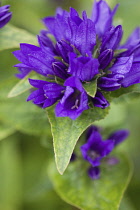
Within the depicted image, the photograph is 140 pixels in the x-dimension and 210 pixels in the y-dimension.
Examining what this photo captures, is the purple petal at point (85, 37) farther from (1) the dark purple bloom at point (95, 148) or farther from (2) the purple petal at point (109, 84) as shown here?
(1) the dark purple bloom at point (95, 148)

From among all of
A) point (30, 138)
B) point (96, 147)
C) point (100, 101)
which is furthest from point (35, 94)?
point (30, 138)

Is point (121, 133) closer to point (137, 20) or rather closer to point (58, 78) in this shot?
point (58, 78)

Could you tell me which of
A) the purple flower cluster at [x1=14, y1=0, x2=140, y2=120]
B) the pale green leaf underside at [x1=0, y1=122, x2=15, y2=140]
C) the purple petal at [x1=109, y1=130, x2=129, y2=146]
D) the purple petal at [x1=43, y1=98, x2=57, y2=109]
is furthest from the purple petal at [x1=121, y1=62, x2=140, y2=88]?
the pale green leaf underside at [x1=0, y1=122, x2=15, y2=140]

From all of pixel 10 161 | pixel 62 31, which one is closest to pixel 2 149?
pixel 10 161

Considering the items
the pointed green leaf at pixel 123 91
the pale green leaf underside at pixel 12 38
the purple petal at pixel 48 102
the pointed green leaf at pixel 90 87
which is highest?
the pale green leaf underside at pixel 12 38

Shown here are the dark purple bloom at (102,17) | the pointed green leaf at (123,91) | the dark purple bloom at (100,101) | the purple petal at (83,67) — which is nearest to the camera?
the purple petal at (83,67)

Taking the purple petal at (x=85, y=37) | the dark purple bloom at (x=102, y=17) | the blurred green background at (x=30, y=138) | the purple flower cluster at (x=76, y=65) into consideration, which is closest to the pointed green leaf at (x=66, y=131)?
the purple flower cluster at (x=76, y=65)

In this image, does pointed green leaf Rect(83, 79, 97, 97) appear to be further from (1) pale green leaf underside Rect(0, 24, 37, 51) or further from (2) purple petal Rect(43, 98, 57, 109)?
(1) pale green leaf underside Rect(0, 24, 37, 51)
